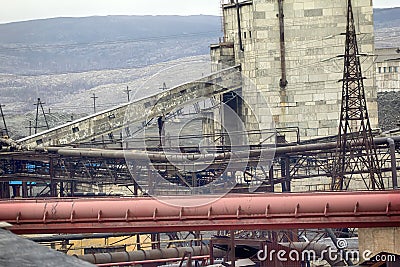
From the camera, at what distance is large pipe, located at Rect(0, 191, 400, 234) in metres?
15.5

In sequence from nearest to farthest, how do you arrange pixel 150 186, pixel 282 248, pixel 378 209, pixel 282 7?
pixel 378 209 < pixel 282 248 < pixel 150 186 < pixel 282 7

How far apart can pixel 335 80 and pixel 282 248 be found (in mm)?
12392

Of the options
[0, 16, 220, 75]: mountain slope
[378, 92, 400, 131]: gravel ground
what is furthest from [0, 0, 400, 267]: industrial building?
[0, 16, 220, 75]: mountain slope

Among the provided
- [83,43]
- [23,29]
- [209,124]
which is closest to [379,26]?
[83,43]

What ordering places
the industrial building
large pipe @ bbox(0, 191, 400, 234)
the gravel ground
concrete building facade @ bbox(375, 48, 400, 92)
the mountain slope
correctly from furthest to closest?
the mountain slope
concrete building facade @ bbox(375, 48, 400, 92)
the gravel ground
the industrial building
large pipe @ bbox(0, 191, 400, 234)

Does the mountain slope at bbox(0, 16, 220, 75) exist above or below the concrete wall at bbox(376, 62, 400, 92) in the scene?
above

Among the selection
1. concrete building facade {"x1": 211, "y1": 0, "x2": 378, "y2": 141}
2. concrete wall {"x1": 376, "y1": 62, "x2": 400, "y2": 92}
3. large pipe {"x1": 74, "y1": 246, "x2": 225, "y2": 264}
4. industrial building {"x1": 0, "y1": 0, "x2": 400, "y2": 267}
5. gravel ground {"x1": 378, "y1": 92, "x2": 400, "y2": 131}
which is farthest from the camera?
concrete wall {"x1": 376, "y1": 62, "x2": 400, "y2": 92}

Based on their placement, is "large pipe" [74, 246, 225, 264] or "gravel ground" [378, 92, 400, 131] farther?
"gravel ground" [378, 92, 400, 131]

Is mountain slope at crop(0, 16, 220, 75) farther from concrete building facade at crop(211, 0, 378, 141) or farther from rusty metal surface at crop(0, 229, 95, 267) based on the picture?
rusty metal surface at crop(0, 229, 95, 267)

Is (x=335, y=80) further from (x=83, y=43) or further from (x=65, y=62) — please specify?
(x=83, y=43)

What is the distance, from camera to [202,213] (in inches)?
621

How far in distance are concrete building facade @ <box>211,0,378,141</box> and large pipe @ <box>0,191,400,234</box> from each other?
1374cm

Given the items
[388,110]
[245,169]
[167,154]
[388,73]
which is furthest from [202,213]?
[388,73]

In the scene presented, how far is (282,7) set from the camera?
2883 cm
